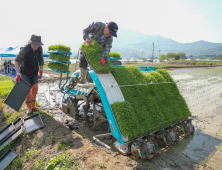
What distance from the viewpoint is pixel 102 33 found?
4.11 metres

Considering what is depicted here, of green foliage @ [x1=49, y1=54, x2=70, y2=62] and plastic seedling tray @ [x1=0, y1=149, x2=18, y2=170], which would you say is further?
green foliage @ [x1=49, y1=54, x2=70, y2=62]

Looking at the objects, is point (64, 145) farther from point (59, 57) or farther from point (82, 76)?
point (59, 57)

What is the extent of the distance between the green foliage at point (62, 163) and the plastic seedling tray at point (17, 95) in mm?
1926

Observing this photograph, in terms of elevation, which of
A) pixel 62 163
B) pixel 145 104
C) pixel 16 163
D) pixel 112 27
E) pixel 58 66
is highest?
pixel 112 27

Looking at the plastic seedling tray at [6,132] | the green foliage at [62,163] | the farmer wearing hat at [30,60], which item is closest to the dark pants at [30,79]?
the farmer wearing hat at [30,60]

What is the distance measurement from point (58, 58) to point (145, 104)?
4883mm

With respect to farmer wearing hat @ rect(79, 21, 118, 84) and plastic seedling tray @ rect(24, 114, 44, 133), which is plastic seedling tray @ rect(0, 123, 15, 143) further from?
farmer wearing hat @ rect(79, 21, 118, 84)

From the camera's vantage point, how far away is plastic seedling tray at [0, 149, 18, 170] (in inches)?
135

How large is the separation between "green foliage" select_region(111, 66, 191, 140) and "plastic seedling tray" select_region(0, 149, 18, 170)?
100 inches

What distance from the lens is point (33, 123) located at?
4.29 m

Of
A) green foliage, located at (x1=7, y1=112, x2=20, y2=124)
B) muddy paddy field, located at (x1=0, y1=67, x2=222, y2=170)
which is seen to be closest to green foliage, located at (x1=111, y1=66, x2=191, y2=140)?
muddy paddy field, located at (x1=0, y1=67, x2=222, y2=170)

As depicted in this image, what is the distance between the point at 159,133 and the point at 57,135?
2423 mm

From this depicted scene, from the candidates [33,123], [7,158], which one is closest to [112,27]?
[33,123]

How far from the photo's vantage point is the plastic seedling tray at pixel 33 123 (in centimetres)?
409
